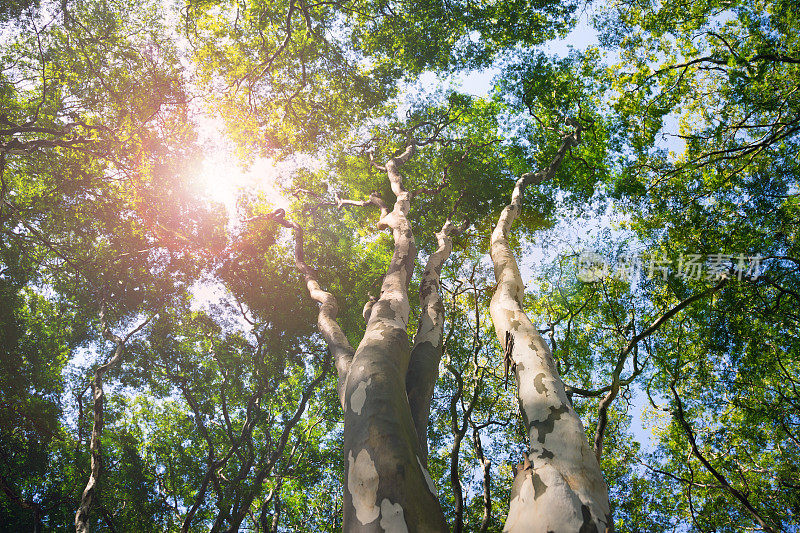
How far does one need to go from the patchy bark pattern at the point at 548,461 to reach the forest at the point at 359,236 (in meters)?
3.63

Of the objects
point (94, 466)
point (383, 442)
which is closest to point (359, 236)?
point (94, 466)

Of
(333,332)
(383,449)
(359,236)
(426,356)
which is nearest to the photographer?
(383,449)

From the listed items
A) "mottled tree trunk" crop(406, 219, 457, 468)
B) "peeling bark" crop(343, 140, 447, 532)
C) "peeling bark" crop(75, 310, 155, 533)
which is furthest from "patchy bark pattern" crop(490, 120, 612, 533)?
"peeling bark" crop(75, 310, 155, 533)

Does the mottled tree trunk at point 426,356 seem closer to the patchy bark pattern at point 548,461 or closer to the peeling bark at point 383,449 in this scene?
the peeling bark at point 383,449

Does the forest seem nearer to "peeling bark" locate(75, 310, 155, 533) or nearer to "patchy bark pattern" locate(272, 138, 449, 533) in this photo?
"peeling bark" locate(75, 310, 155, 533)

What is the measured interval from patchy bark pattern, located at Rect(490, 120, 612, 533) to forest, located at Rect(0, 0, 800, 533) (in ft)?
11.9

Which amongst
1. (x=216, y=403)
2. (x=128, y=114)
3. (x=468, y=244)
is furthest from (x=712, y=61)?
(x=216, y=403)

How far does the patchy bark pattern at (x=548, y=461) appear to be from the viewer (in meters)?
2.25

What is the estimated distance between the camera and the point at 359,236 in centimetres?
1416

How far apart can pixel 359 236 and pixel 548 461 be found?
1200cm

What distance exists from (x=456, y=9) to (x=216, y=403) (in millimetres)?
13388

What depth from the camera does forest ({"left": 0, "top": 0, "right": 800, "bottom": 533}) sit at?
9.59 metres

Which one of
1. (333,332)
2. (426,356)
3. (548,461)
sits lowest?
(548,461)

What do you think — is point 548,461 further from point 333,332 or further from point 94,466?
point 94,466
